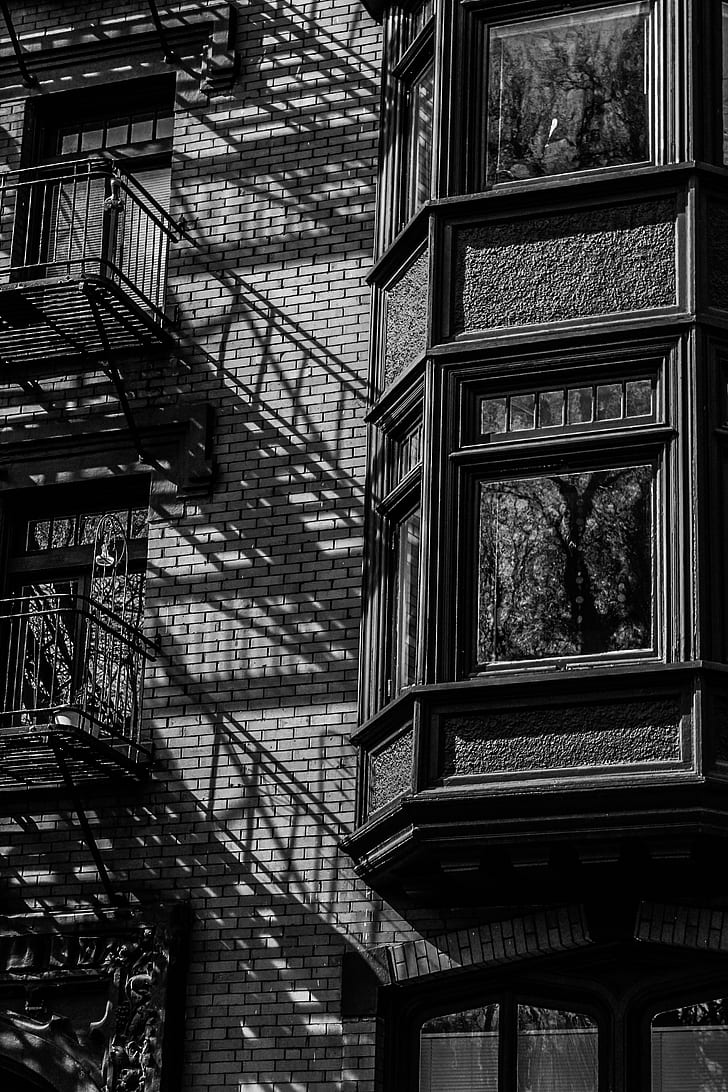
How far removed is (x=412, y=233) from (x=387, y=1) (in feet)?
8.31

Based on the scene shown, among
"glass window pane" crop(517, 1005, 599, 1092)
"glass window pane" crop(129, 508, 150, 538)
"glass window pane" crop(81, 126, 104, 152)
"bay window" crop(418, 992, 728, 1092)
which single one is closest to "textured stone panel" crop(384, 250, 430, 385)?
"glass window pane" crop(129, 508, 150, 538)

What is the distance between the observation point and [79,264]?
15.5 metres

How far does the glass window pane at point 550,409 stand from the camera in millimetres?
12836

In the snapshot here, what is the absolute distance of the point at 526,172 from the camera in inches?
538

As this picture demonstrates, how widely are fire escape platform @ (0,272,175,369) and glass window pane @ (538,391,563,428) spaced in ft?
11.8

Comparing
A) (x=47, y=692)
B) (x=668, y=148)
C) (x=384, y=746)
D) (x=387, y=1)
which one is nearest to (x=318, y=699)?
(x=384, y=746)

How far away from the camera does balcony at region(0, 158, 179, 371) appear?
14.8 m

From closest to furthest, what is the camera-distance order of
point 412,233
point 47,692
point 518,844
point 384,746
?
1. point 518,844
2. point 384,746
3. point 412,233
4. point 47,692

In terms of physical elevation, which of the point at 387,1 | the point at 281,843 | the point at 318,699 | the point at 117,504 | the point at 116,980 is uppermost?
the point at 387,1

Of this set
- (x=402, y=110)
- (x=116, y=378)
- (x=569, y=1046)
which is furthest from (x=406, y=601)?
(x=402, y=110)

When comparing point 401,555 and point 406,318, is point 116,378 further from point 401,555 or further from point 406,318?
point 401,555

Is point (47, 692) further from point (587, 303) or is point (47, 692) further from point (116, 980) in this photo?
point (587, 303)

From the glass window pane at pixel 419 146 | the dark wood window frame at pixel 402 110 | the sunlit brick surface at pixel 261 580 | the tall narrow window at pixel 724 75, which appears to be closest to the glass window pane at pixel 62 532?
the sunlit brick surface at pixel 261 580

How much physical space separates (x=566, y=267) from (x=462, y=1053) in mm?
5388
